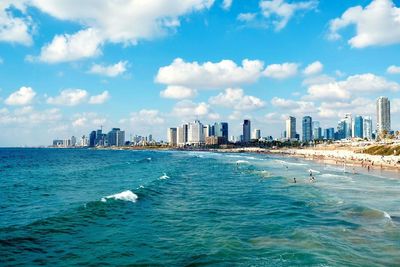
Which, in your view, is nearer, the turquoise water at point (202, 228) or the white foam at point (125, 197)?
the turquoise water at point (202, 228)

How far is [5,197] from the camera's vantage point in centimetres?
4659

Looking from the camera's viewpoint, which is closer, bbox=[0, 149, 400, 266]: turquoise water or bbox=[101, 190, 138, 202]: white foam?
bbox=[0, 149, 400, 266]: turquoise water

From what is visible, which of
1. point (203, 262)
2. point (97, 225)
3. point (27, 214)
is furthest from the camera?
point (27, 214)

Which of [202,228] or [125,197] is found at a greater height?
[125,197]

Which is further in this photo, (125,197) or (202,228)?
(125,197)

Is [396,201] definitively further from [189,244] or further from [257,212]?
[189,244]

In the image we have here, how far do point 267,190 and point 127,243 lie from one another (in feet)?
104

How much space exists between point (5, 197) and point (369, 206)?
40.8 meters

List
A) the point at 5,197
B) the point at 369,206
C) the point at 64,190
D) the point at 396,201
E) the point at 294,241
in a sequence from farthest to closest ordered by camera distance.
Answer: the point at 64,190
the point at 5,197
the point at 396,201
the point at 369,206
the point at 294,241

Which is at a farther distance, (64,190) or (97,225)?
(64,190)

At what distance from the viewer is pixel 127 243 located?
25266 millimetres

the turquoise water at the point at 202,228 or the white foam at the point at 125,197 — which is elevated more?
the white foam at the point at 125,197

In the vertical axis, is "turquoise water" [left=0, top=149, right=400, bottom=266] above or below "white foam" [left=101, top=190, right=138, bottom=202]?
below

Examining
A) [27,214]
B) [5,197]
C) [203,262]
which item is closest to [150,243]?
[203,262]
